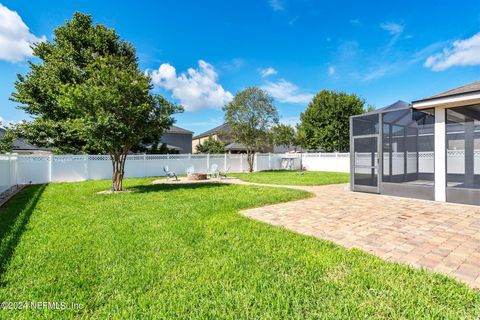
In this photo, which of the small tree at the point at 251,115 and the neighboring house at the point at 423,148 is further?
the small tree at the point at 251,115

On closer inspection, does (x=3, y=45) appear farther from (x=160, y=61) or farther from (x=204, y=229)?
(x=204, y=229)

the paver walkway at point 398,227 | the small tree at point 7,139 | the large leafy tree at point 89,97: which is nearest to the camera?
the paver walkway at point 398,227

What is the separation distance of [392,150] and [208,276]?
8.86 metres

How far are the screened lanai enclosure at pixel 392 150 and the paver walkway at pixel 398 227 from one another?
1288 millimetres

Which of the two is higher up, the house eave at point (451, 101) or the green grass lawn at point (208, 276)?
the house eave at point (451, 101)

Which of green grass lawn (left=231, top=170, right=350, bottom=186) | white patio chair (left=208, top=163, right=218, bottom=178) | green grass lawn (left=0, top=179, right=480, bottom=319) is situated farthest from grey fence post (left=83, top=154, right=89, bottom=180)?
green grass lawn (left=0, top=179, right=480, bottom=319)

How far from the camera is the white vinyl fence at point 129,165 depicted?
40.3 ft

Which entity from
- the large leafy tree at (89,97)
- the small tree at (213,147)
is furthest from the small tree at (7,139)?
the small tree at (213,147)

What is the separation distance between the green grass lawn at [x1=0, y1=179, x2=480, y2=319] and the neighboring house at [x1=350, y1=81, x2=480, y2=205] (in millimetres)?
5573

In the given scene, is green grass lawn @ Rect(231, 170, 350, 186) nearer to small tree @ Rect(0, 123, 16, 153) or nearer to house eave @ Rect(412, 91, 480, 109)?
house eave @ Rect(412, 91, 480, 109)

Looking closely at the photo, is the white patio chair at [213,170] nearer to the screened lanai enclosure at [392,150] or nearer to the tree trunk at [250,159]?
the tree trunk at [250,159]

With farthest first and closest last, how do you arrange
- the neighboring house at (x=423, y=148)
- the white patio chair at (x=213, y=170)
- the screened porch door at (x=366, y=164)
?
1. the white patio chair at (x=213, y=170)
2. the screened porch door at (x=366, y=164)
3. the neighboring house at (x=423, y=148)

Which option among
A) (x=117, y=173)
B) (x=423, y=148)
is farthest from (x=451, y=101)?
(x=117, y=173)

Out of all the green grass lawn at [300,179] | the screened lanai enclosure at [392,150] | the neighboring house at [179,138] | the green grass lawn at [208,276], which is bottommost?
the green grass lawn at [208,276]
